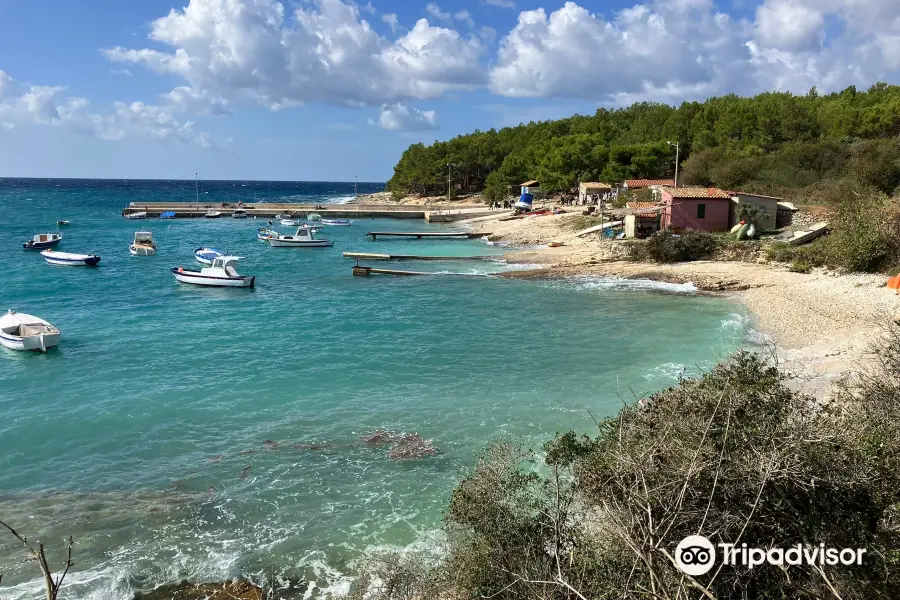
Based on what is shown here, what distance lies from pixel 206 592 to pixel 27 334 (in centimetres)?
1858

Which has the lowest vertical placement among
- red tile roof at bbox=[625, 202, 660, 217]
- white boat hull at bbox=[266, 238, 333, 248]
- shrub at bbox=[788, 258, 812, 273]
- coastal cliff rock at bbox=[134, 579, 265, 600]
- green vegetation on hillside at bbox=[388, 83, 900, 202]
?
coastal cliff rock at bbox=[134, 579, 265, 600]

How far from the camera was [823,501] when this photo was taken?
23.1 feet

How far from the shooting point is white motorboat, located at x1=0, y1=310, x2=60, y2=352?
23.6 meters

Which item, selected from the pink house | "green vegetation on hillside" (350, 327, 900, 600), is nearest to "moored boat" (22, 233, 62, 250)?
the pink house

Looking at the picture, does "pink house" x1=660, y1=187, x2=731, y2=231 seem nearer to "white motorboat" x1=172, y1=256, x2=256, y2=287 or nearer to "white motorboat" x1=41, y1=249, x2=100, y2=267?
"white motorboat" x1=172, y1=256, x2=256, y2=287

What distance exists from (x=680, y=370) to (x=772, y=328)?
6.54 metres

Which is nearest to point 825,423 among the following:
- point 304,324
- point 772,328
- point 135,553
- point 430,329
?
point 135,553

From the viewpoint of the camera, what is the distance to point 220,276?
37.1 meters

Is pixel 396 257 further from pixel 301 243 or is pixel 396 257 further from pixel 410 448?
pixel 410 448

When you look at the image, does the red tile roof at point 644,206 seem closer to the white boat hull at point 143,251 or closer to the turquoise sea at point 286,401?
the turquoise sea at point 286,401

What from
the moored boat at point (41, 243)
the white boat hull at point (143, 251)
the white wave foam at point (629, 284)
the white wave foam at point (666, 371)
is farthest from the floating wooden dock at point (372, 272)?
the moored boat at point (41, 243)

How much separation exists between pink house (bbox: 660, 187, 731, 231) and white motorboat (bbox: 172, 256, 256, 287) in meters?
28.3

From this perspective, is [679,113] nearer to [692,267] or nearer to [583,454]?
[692,267]

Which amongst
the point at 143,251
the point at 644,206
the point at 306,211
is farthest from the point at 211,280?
the point at 306,211
